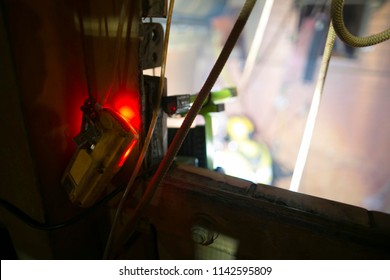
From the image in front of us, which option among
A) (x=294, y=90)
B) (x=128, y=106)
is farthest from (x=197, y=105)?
(x=294, y=90)

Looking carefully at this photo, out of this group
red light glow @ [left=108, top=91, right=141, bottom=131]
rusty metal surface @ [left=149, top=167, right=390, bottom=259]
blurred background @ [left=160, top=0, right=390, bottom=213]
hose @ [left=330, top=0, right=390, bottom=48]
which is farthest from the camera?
blurred background @ [left=160, top=0, right=390, bottom=213]

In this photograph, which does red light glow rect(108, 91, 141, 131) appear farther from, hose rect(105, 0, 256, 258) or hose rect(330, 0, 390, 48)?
hose rect(330, 0, 390, 48)

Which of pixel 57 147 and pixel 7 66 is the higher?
pixel 7 66

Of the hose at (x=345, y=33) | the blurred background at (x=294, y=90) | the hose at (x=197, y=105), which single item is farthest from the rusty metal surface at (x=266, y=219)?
the blurred background at (x=294, y=90)

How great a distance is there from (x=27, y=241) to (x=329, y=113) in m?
2.34

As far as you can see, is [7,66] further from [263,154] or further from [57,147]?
[263,154]

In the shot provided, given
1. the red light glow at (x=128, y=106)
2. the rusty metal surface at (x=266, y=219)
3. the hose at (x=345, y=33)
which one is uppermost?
the hose at (x=345, y=33)

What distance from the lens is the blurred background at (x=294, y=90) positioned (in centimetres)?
194

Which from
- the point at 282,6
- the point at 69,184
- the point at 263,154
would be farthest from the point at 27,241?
the point at 282,6

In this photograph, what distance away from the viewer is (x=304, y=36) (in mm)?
2156

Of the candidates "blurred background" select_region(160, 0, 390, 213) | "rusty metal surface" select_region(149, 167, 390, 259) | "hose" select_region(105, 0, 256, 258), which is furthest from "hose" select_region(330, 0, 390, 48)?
"blurred background" select_region(160, 0, 390, 213)

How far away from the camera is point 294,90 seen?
2283 millimetres

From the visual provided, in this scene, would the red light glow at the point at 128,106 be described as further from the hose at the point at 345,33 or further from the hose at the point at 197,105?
the hose at the point at 345,33

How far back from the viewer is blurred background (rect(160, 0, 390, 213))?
1943mm
